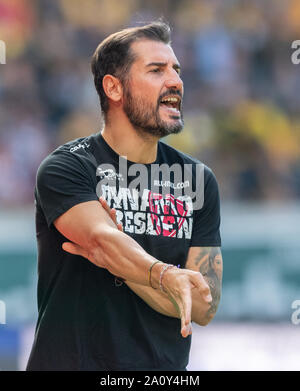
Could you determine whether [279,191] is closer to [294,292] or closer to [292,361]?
[294,292]

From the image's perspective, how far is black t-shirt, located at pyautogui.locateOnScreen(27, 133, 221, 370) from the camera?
3.57 meters

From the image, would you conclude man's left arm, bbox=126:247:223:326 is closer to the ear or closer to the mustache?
the mustache

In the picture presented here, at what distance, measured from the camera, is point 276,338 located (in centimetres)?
850

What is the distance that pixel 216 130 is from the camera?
1051 centimetres

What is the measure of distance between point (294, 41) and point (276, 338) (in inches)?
207

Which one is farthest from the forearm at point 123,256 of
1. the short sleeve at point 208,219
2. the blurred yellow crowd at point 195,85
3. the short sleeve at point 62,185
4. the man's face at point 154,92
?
the blurred yellow crowd at point 195,85

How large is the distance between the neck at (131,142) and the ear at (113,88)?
0.13 meters

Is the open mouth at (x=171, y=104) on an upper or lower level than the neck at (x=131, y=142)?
upper

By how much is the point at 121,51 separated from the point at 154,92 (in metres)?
0.35

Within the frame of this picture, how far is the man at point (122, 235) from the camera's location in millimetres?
3510

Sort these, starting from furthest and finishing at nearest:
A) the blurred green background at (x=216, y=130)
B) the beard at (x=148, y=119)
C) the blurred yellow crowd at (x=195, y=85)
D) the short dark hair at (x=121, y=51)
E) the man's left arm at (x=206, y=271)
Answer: the blurred yellow crowd at (x=195, y=85) → the blurred green background at (x=216, y=130) → the short dark hair at (x=121, y=51) → the beard at (x=148, y=119) → the man's left arm at (x=206, y=271)

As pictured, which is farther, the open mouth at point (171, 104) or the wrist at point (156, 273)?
the open mouth at point (171, 104)

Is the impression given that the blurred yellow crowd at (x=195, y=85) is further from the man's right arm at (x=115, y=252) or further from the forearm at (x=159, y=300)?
the man's right arm at (x=115, y=252)

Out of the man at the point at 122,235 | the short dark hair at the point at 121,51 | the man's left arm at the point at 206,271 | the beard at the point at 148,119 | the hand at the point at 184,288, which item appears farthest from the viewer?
the short dark hair at the point at 121,51
